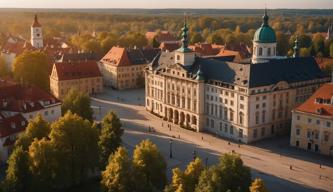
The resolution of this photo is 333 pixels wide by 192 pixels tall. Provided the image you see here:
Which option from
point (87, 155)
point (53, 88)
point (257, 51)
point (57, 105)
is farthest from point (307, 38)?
point (87, 155)

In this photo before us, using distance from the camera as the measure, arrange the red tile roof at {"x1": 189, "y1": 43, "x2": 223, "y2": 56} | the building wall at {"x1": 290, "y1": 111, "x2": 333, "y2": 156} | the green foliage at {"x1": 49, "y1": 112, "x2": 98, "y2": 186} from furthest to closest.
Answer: the red tile roof at {"x1": 189, "y1": 43, "x2": 223, "y2": 56} < the building wall at {"x1": 290, "y1": 111, "x2": 333, "y2": 156} < the green foliage at {"x1": 49, "y1": 112, "x2": 98, "y2": 186}

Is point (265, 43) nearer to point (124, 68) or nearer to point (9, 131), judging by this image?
point (124, 68)

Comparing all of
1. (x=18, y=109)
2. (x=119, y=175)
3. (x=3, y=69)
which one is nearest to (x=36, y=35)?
(x=3, y=69)

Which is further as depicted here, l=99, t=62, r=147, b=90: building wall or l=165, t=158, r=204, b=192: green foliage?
l=99, t=62, r=147, b=90: building wall

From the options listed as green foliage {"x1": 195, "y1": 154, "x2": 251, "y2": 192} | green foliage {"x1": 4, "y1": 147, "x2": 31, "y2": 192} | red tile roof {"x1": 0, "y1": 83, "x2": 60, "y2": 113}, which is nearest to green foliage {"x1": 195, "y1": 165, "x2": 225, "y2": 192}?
green foliage {"x1": 195, "y1": 154, "x2": 251, "y2": 192}

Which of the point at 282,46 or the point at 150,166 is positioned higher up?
the point at 282,46

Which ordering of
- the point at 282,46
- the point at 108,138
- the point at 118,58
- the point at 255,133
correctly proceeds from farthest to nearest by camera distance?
the point at 282,46 < the point at 118,58 < the point at 255,133 < the point at 108,138

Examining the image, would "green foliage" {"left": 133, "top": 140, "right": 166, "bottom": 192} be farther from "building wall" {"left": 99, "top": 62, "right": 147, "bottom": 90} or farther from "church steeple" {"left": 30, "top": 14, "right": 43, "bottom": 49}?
"church steeple" {"left": 30, "top": 14, "right": 43, "bottom": 49}
